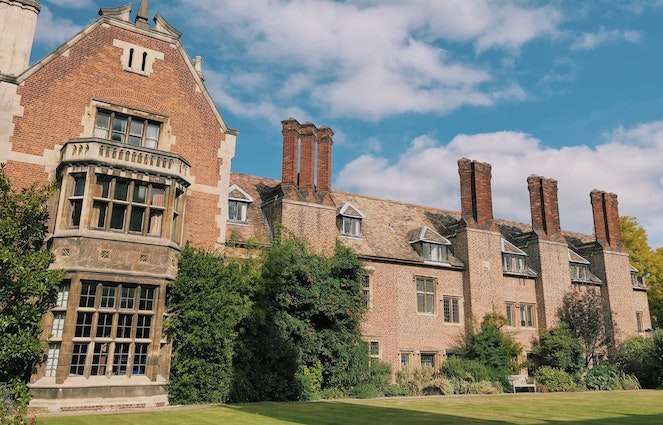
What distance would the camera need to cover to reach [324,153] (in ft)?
84.2

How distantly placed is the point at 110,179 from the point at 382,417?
35.5ft

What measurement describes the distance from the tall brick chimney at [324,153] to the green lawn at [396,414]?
11228 millimetres

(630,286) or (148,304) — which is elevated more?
(630,286)

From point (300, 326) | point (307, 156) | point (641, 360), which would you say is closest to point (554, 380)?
point (641, 360)

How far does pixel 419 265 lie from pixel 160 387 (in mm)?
15070

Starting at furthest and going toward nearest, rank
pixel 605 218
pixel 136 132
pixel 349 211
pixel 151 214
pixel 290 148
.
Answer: pixel 605 218 → pixel 349 211 → pixel 290 148 → pixel 136 132 → pixel 151 214

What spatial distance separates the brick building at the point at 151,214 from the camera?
15.4 m

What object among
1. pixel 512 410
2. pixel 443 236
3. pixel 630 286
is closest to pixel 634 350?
pixel 630 286

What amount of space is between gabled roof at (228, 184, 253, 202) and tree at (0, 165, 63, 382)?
8838 mm

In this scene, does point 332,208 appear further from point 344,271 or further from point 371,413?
point 371,413

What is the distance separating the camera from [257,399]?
1769cm

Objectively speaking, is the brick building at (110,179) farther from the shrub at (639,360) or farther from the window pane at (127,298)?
the shrub at (639,360)

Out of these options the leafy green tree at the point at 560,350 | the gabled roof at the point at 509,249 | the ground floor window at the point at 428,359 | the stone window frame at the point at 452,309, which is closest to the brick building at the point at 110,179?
the ground floor window at the point at 428,359

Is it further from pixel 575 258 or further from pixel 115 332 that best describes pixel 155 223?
pixel 575 258
